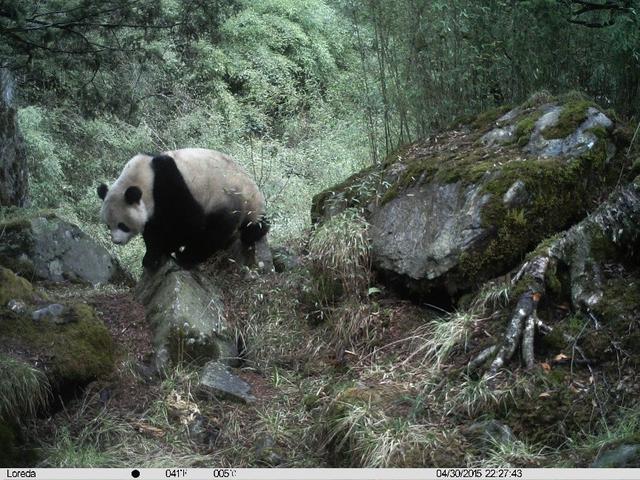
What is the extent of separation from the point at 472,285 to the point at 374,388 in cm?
111

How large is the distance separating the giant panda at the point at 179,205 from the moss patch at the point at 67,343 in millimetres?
1411

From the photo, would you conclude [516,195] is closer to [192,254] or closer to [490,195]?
[490,195]

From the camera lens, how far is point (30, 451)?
15.4ft

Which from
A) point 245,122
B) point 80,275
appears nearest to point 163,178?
point 80,275

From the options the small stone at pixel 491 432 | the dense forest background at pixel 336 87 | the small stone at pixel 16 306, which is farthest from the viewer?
the dense forest background at pixel 336 87

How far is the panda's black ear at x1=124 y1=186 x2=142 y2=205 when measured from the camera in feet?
21.7

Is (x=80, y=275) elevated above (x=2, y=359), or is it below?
below

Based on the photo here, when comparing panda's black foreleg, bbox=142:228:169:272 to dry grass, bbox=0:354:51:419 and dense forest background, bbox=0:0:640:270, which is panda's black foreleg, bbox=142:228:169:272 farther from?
dry grass, bbox=0:354:51:419

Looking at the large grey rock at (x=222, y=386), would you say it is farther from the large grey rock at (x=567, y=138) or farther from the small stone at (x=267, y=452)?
the large grey rock at (x=567, y=138)

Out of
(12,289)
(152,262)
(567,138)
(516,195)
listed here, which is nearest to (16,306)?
(12,289)

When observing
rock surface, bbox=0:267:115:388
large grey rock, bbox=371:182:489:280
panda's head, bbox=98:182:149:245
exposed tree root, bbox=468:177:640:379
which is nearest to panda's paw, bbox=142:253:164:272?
panda's head, bbox=98:182:149:245

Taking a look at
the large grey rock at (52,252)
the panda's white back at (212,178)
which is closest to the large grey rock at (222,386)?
the panda's white back at (212,178)

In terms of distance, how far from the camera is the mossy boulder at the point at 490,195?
553 centimetres

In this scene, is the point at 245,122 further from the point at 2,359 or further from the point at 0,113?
the point at 2,359
